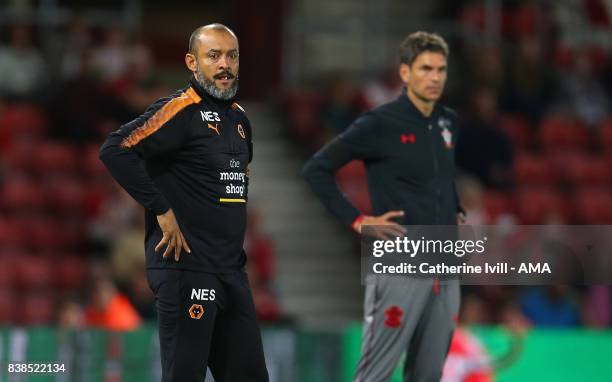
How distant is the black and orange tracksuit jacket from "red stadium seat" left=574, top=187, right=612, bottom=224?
28.3ft

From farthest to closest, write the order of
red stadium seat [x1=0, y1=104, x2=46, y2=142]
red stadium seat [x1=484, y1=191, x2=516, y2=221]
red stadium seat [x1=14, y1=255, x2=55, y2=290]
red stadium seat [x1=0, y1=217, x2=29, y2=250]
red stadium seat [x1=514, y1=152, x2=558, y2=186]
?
red stadium seat [x1=514, y1=152, x2=558, y2=186] → red stadium seat [x1=484, y1=191, x2=516, y2=221] → red stadium seat [x1=0, y1=104, x2=46, y2=142] → red stadium seat [x1=0, y1=217, x2=29, y2=250] → red stadium seat [x1=14, y1=255, x2=55, y2=290]

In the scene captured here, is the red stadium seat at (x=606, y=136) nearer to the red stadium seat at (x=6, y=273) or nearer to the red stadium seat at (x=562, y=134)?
the red stadium seat at (x=562, y=134)

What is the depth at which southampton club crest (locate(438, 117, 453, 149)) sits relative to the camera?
23.5ft

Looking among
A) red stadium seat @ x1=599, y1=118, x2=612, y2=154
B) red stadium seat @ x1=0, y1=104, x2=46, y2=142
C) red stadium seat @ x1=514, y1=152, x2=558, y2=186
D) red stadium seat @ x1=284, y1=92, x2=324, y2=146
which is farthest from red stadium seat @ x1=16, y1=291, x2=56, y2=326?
red stadium seat @ x1=599, y1=118, x2=612, y2=154

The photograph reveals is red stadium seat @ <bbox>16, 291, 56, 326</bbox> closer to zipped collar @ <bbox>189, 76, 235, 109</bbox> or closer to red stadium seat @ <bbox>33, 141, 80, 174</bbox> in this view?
red stadium seat @ <bbox>33, 141, 80, 174</bbox>

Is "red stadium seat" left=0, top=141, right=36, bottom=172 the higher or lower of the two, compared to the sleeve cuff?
higher

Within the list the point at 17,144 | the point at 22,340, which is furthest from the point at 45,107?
the point at 22,340

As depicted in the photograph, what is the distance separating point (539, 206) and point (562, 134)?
1411 millimetres

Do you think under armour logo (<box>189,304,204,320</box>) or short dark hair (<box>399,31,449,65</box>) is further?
short dark hair (<box>399,31,449,65</box>)

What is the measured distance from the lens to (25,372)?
9266mm

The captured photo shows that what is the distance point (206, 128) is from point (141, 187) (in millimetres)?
425

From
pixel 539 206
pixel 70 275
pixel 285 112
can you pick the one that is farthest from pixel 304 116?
pixel 70 275

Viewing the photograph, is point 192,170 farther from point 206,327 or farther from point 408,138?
point 408,138

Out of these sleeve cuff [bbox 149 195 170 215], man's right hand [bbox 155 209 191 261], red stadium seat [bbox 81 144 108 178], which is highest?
red stadium seat [bbox 81 144 108 178]
